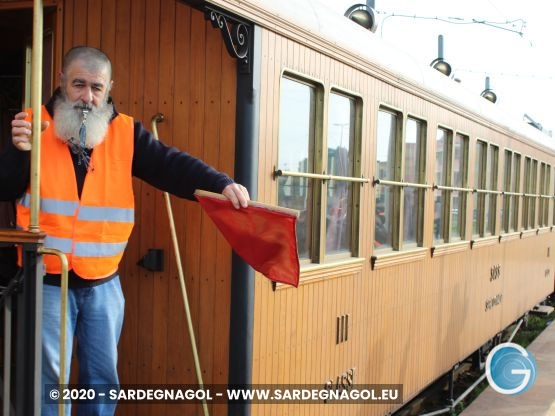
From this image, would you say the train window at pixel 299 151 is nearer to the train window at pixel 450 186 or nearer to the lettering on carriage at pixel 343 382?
the lettering on carriage at pixel 343 382

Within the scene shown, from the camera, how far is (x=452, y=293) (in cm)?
711

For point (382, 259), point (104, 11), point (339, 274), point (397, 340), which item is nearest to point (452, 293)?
point (397, 340)

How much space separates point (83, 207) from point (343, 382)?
7.85 feet

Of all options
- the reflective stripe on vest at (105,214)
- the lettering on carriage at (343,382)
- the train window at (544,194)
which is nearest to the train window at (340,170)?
the lettering on carriage at (343,382)

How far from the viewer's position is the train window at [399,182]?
214 inches

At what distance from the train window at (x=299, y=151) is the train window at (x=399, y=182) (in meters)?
1.07

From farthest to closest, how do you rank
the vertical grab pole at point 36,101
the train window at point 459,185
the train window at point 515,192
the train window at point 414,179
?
the train window at point 515,192
the train window at point 459,185
the train window at point 414,179
the vertical grab pole at point 36,101

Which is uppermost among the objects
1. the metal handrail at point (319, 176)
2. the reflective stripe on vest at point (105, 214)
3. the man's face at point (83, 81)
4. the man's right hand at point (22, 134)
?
the man's face at point (83, 81)

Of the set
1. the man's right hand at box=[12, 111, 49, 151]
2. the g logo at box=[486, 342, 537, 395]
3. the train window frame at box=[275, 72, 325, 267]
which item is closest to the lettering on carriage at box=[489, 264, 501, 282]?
the g logo at box=[486, 342, 537, 395]

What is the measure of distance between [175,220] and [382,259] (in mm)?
2034

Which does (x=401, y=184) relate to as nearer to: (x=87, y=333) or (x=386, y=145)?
(x=386, y=145)

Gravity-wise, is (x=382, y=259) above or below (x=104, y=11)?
below

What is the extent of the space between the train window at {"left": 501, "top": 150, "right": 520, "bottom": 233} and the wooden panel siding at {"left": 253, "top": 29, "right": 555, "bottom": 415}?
884 millimetres

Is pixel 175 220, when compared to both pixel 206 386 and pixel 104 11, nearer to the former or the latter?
pixel 206 386
